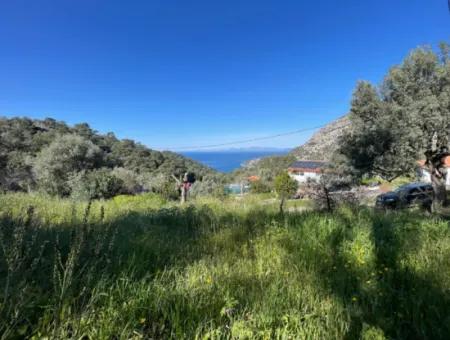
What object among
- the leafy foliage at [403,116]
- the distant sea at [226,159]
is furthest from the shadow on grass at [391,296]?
the distant sea at [226,159]

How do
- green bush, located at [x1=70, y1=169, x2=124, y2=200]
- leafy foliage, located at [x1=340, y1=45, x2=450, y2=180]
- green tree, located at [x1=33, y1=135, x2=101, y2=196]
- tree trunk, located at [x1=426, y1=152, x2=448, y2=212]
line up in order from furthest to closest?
green tree, located at [x1=33, y1=135, x2=101, y2=196], green bush, located at [x1=70, y1=169, x2=124, y2=200], tree trunk, located at [x1=426, y1=152, x2=448, y2=212], leafy foliage, located at [x1=340, y1=45, x2=450, y2=180]

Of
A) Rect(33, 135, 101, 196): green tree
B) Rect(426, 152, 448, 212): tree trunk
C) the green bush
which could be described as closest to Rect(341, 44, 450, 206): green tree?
Rect(426, 152, 448, 212): tree trunk

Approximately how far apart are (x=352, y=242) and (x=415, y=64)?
42.5ft

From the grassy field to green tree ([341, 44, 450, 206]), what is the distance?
9614 mm

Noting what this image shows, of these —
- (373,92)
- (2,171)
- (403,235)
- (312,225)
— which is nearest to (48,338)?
(312,225)

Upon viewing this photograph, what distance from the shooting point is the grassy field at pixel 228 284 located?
1678mm

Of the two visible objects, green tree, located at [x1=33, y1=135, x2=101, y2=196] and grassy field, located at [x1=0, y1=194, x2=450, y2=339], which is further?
green tree, located at [x1=33, y1=135, x2=101, y2=196]

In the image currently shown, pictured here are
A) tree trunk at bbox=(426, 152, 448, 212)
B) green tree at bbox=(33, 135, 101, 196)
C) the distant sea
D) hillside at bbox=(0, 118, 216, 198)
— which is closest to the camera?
tree trunk at bbox=(426, 152, 448, 212)

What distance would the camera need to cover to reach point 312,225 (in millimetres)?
4152

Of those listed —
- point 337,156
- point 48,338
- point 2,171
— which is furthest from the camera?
point 2,171

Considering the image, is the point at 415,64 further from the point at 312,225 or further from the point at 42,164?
the point at 42,164

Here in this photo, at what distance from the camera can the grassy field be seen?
1.68 metres

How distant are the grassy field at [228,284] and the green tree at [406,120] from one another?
961 centimetres

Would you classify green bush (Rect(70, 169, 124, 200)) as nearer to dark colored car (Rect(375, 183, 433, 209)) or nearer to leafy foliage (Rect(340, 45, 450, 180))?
leafy foliage (Rect(340, 45, 450, 180))
